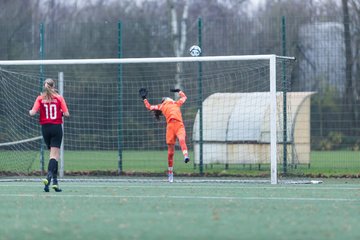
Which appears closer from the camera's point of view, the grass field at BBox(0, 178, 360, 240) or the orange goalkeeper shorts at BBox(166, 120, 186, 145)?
the grass field at BBox(0, 178, 360, 240)

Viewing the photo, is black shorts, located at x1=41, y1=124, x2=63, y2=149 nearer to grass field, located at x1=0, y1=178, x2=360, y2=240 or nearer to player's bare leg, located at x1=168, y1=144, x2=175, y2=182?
grass field, located at x1=0, y1=178, x2=360, y2=240

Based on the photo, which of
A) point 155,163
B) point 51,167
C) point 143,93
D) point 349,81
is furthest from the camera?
point 155,163

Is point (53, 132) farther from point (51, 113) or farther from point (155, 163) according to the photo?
point (155, 163)

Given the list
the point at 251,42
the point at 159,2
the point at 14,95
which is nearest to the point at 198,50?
the point at 251,42

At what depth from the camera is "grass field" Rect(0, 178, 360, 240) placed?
10.2m

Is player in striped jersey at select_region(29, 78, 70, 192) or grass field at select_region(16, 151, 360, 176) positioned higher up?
player in striped jersey at select_region(29, 78, 70, 192)

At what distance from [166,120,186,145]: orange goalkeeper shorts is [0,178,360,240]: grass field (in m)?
3.75

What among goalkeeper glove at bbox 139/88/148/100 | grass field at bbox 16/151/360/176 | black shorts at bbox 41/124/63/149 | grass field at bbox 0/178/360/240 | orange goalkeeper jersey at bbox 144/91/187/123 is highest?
goalkeeper glove at bbox 139/88/148/100

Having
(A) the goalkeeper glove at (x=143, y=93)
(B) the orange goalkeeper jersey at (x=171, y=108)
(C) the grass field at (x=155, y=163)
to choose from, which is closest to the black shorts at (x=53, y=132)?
(A) the goalkeeper glove at (x=143, y=93)

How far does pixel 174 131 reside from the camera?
21.1m

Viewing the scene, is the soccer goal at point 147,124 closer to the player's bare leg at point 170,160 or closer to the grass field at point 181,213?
the player's bare leg at point 170,160

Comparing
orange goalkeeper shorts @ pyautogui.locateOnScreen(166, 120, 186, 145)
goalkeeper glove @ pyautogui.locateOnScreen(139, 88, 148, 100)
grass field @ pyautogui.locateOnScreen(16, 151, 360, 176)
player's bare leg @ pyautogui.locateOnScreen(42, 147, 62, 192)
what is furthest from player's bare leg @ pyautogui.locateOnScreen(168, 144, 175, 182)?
player's bare leg @ pyautogui.locateOnScreen(42, 147, 62, 192)

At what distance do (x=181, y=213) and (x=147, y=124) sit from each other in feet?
41.4

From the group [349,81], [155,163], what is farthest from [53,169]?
[349,81]
